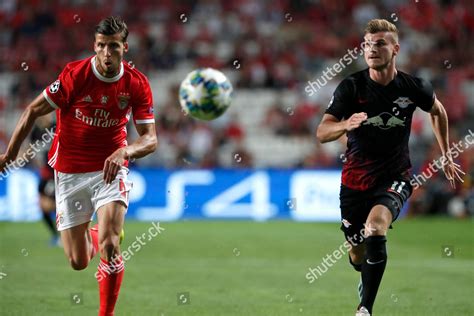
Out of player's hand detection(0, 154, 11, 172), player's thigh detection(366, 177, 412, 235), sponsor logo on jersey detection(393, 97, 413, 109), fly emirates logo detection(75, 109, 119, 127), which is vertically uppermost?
sponsor logo on jersey detection(393, 97, 413, 109)

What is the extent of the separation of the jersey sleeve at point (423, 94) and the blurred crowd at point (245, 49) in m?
14.0

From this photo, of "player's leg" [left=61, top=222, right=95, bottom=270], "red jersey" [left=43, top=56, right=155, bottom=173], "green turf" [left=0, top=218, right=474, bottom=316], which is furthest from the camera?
"green turf" [left=0, top=218, right=474, bottom=316]

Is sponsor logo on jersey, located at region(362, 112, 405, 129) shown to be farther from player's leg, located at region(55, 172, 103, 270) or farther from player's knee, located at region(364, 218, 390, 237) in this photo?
player's leg, located at region(55, 172, 103, 270)

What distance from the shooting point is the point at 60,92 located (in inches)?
292

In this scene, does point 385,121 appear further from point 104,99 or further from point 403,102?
point 104,99

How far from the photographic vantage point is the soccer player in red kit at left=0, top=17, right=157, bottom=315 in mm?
7156

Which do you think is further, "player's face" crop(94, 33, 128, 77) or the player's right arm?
"player's face" crop(94, 33, 128, 77)

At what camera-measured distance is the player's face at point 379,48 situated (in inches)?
293

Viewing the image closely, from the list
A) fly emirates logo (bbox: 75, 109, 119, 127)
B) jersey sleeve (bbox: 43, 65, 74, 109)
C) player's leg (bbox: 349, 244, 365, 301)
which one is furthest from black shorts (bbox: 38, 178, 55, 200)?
player's leg (bbox: 349, 244, 365, 301)

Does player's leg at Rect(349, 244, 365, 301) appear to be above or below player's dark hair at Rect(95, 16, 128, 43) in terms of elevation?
below

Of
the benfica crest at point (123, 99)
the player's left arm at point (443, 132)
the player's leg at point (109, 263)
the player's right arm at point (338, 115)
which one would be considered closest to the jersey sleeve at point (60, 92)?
the benfica crest at point (123, 99)

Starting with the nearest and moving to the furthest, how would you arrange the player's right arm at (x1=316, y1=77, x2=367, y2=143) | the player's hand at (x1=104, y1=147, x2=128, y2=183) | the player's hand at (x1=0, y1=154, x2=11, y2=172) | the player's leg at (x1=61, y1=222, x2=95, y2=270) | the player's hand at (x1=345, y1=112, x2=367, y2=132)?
the player's hand at (x1=345, y1=112, x2=367, y2=132), the player's hand at (x1=104, y1=147, x2=128, y2=183), the player's right arm at (x1=316, y1=77, x2=367, y2=143), the player's hand at (x1=0, y1=154, x2=11, y2=172), the player's leg at (x1=61, y1=222, x2=95, y2=270)

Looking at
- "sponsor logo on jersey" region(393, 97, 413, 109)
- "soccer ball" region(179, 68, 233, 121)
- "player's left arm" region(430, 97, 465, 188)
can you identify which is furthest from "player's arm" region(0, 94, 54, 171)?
"soccer ball" region(179, 68, 233, 121)

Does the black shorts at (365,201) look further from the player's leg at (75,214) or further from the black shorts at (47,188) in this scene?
the black shorts at (47,188)
